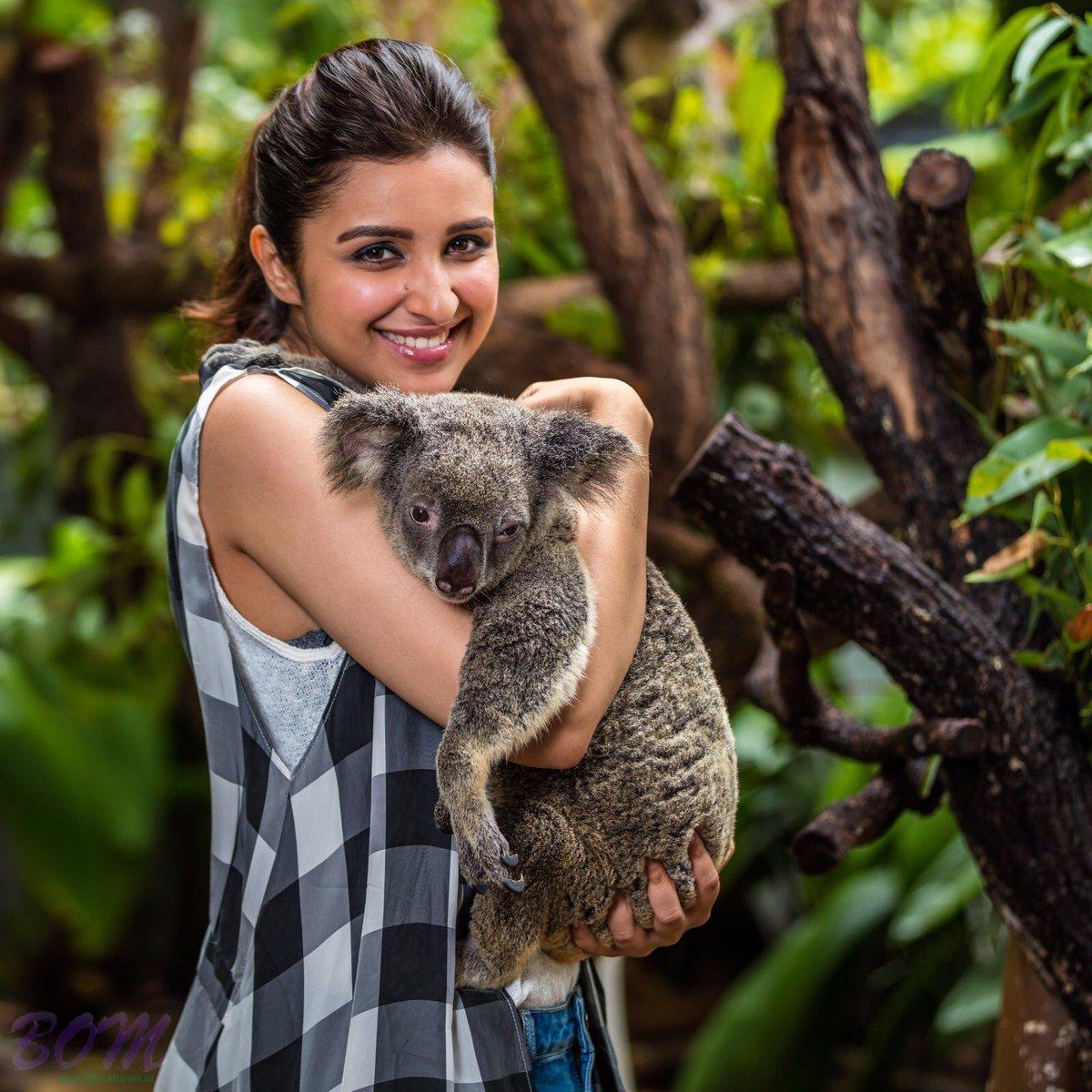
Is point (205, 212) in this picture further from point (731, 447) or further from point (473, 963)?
point (473, 963)

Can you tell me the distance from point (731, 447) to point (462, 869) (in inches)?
33.9

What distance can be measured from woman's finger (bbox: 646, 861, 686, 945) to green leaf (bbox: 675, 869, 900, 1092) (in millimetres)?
2328

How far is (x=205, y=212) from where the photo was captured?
3.89 m

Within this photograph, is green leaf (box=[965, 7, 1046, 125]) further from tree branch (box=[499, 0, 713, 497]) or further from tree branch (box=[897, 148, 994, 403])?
tree branch (box=[499, 0, 713, 497])

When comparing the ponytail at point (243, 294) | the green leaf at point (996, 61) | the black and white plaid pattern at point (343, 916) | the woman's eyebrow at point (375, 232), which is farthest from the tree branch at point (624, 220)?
the black and white plaid pattern at point (343, 916)

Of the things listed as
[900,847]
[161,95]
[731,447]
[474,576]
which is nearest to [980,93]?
[731,447]

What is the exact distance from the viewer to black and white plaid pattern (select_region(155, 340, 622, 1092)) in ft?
3.94

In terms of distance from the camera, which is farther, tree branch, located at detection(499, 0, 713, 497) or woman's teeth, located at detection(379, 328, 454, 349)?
tree branch, located at detection(499, 0, 713, 497)

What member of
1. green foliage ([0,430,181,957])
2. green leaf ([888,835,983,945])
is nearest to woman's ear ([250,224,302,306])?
green leaf ([888,835,983,945])

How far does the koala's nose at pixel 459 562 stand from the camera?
4.01ft

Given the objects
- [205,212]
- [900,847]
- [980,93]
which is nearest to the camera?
[980,93]

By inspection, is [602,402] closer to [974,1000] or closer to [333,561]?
[333,561]

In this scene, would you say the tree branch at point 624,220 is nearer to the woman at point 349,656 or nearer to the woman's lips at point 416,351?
the woman at point 349,656

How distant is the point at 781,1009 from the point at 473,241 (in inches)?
111
